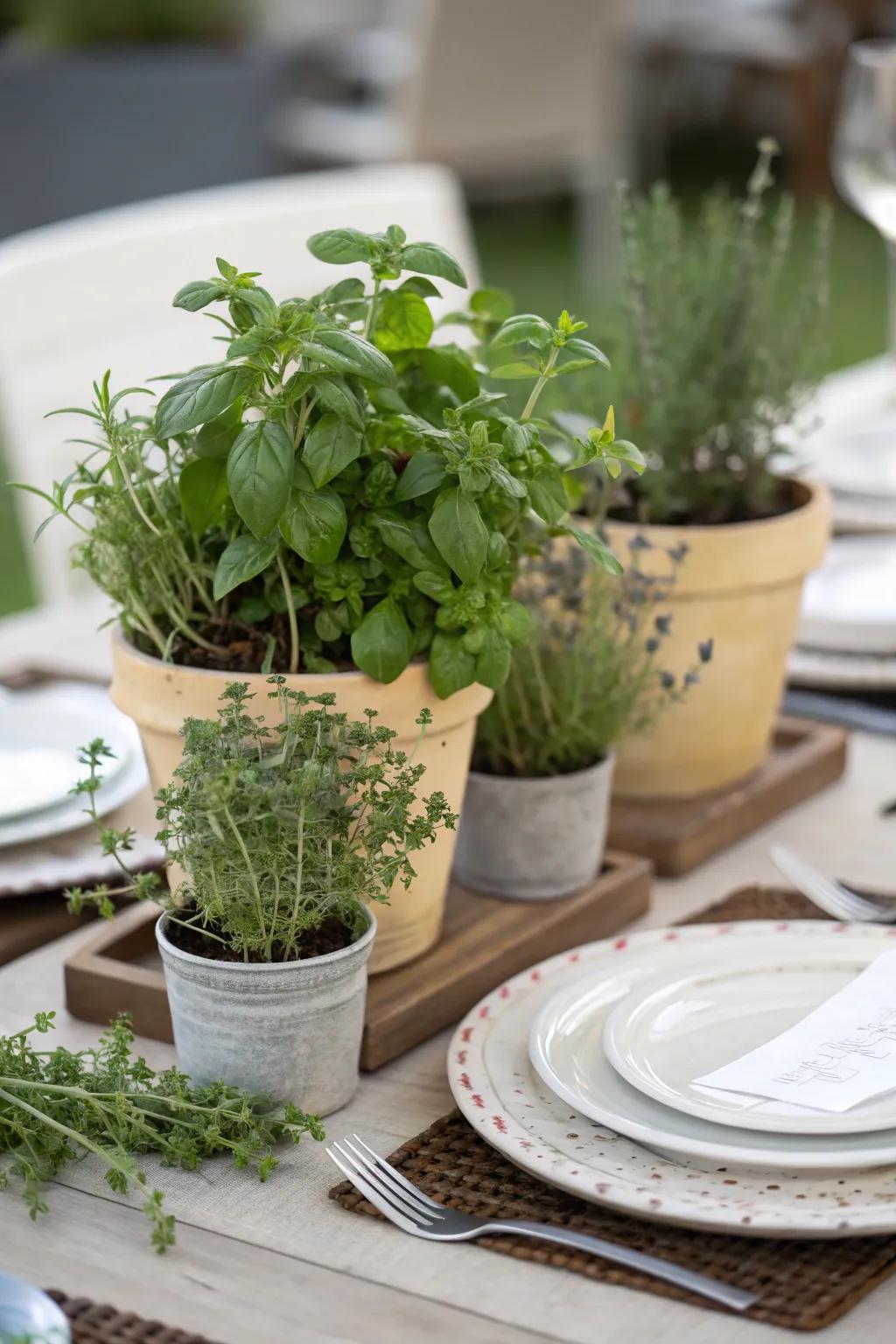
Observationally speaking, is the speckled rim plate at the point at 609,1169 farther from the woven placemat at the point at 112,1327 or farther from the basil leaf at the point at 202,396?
the basil leaf at the point at 202,396

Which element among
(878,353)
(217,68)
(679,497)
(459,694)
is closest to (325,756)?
(459,694)

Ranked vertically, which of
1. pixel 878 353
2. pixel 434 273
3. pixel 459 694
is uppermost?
pixel 434 273

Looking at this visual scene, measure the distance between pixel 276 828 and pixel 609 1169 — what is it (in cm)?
19

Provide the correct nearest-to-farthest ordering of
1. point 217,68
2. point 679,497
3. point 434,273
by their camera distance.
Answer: point 434,273 → point 679,497 → point 217,68

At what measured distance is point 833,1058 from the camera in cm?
75

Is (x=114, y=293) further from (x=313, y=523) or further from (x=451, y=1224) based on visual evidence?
(x=451, y=1224)

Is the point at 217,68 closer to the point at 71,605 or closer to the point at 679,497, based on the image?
the point at 71,605

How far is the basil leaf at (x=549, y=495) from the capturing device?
31.5 inches

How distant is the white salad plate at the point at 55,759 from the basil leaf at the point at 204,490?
211 mm

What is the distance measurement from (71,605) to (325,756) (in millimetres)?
917

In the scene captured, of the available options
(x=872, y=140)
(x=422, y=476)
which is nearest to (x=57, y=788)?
(x=422, y=476)

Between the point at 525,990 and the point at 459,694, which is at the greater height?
the point at 459,694

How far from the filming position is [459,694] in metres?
0.85

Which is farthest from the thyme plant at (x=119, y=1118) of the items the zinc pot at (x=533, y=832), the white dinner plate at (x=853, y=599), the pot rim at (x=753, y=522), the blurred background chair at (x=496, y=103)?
the blurred background chair at (x=496, y=103)
